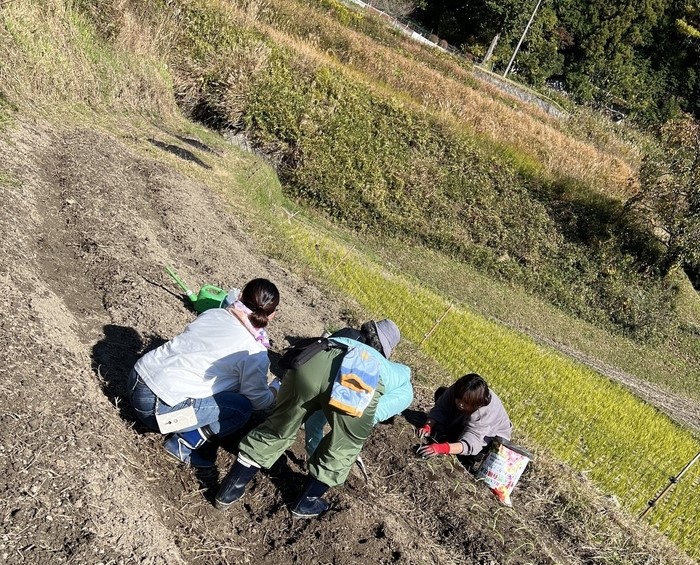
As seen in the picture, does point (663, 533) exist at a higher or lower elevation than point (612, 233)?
lower

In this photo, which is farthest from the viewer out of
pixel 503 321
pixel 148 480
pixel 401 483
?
pixel 503 321

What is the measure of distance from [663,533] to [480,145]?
1255cm

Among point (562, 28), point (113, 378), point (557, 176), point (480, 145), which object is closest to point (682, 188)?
point (557, 176)

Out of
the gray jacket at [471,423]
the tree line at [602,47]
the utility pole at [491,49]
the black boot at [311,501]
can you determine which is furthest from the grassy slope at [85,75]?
the tree line at [602,47]

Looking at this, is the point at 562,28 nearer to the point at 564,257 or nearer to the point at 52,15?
the point at 564,257

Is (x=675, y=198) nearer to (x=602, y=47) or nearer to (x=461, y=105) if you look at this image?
(x=461, y=105)

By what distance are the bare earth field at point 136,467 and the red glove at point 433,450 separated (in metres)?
0.09

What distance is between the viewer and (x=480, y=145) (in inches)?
649

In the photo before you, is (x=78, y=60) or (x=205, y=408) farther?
(x=78, y=60)

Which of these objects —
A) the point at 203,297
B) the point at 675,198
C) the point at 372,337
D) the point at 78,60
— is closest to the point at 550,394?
the point at 372,337

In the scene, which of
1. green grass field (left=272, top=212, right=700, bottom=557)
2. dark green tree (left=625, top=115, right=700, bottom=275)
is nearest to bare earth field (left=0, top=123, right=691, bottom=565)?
green grass field (left=272, top=212, right=700, bottom=557)

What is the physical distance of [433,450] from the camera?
4.54 metres

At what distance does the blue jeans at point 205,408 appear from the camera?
326 cm

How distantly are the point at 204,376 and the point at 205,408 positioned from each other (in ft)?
0.65
